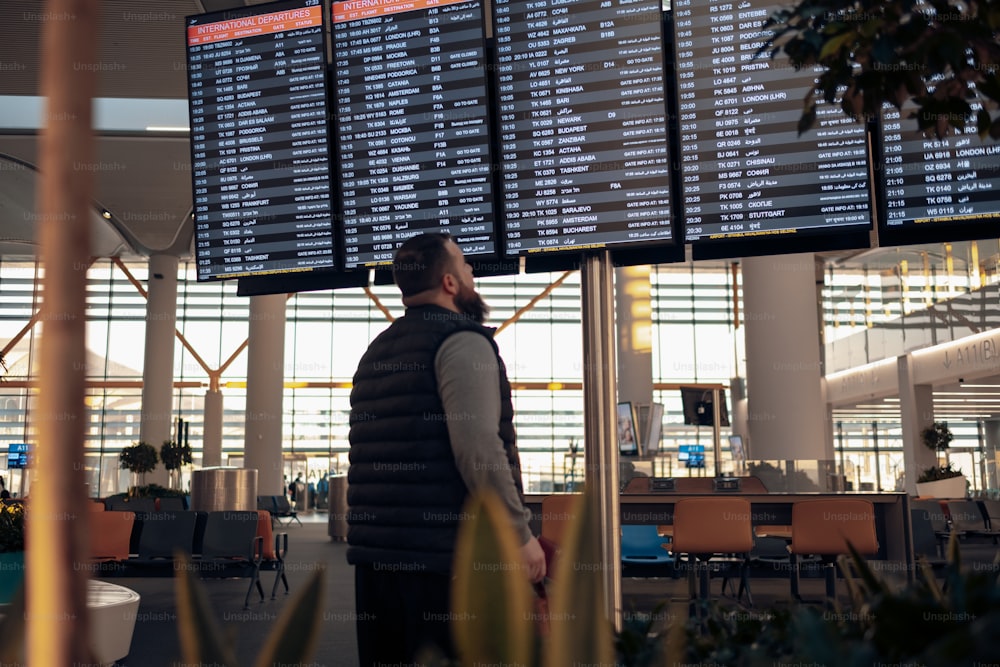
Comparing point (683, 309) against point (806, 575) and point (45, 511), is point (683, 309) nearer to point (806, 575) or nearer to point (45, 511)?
point (806, 575)

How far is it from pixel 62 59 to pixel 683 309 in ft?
102

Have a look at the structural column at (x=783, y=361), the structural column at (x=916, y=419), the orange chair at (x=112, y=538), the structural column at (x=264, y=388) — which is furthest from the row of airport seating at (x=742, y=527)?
the structural column at (x=916, y=419)

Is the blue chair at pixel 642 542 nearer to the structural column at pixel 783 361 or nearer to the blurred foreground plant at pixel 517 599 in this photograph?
the structural column at pixel 783 361

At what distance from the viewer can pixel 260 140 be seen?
4.27 m

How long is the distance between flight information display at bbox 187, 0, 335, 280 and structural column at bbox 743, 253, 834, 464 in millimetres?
8523

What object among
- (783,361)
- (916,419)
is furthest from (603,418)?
(916,419)

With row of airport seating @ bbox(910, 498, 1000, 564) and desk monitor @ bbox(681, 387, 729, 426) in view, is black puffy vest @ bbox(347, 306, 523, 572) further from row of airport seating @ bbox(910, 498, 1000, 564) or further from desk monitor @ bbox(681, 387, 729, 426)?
desk monitor @ bbox(681, 387, 729, 426)

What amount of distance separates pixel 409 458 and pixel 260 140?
2440mm

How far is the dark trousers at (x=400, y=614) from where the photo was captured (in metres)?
2.22

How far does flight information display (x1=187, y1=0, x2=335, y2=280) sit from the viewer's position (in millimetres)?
4152

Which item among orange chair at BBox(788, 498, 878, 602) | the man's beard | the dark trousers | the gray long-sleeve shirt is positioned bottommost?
orange chair at BBox(788, 498, 878, 602)

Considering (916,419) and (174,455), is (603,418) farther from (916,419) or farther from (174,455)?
(916,419)

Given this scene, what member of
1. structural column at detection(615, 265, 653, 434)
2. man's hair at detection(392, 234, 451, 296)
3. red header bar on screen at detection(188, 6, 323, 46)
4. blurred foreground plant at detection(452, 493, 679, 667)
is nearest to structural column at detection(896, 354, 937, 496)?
structural column at detection(615, 265, 653, 434)

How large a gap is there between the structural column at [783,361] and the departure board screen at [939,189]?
8.25 metres
